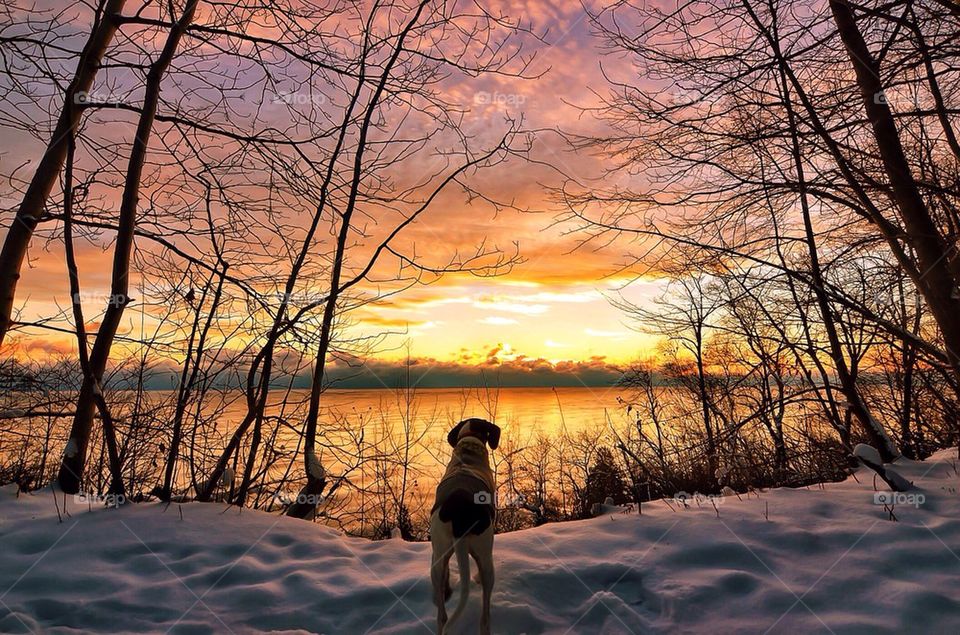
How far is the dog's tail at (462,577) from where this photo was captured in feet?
8.62

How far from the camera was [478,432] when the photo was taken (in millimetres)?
4309

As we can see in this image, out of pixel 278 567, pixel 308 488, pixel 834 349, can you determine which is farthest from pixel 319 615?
pixel 834 349

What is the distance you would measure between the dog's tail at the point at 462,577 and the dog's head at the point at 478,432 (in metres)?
1.46

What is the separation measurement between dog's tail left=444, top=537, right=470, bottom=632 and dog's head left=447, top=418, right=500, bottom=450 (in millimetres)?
1462

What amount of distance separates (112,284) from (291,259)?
5.28ft

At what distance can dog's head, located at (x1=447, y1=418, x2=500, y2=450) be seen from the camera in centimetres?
428

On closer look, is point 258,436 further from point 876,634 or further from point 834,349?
point 834,349
